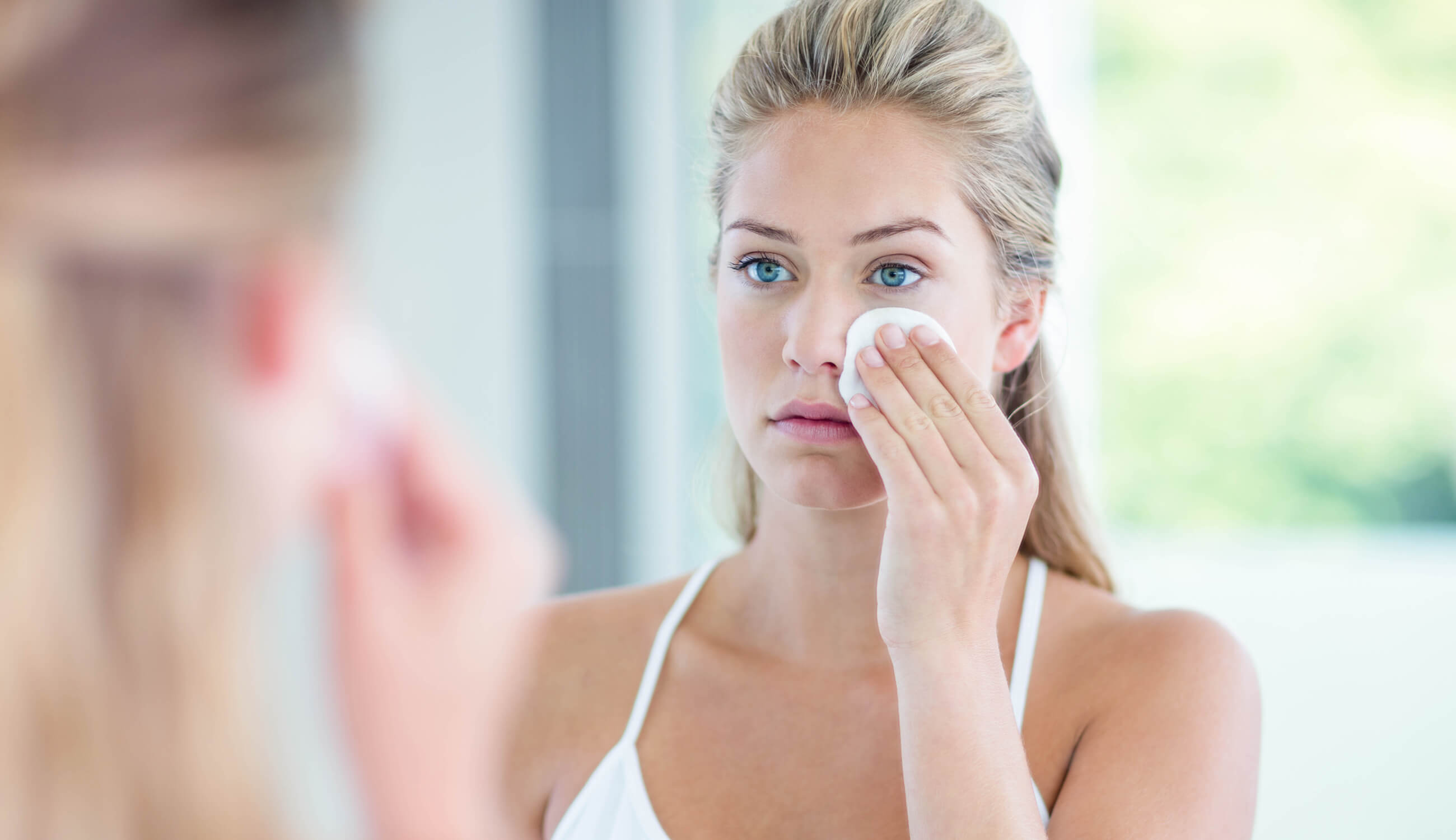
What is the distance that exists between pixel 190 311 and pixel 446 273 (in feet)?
9.31

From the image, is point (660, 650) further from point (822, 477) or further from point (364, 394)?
point (364, 394)

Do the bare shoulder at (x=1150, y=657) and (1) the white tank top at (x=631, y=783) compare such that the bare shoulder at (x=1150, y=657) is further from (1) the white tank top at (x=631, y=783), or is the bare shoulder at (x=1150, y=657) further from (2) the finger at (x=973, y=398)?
(2) the finger at (x=973, y=398)

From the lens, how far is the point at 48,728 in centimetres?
34

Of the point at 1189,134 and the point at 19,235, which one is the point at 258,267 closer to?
the point at 19,235

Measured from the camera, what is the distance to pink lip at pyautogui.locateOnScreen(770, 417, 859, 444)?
3.63 feet

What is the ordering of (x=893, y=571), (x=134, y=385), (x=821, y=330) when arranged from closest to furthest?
(x=134, y=385)
(x=893, y=571)
(x=821, y=330)

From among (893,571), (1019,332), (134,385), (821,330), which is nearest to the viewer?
(134,385)

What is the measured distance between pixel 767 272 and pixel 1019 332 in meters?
0.27

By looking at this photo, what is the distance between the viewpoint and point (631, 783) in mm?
1144

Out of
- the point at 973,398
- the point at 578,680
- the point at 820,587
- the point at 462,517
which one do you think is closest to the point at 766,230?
the point at 973,398

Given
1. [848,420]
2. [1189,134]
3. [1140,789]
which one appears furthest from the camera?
[1189,134]

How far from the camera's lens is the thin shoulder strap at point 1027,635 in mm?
1114

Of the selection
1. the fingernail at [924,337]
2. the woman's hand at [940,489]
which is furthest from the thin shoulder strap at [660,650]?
the fingernail at [924,337]

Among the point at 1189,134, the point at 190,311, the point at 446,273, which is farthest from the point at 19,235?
the point at 1189,134
